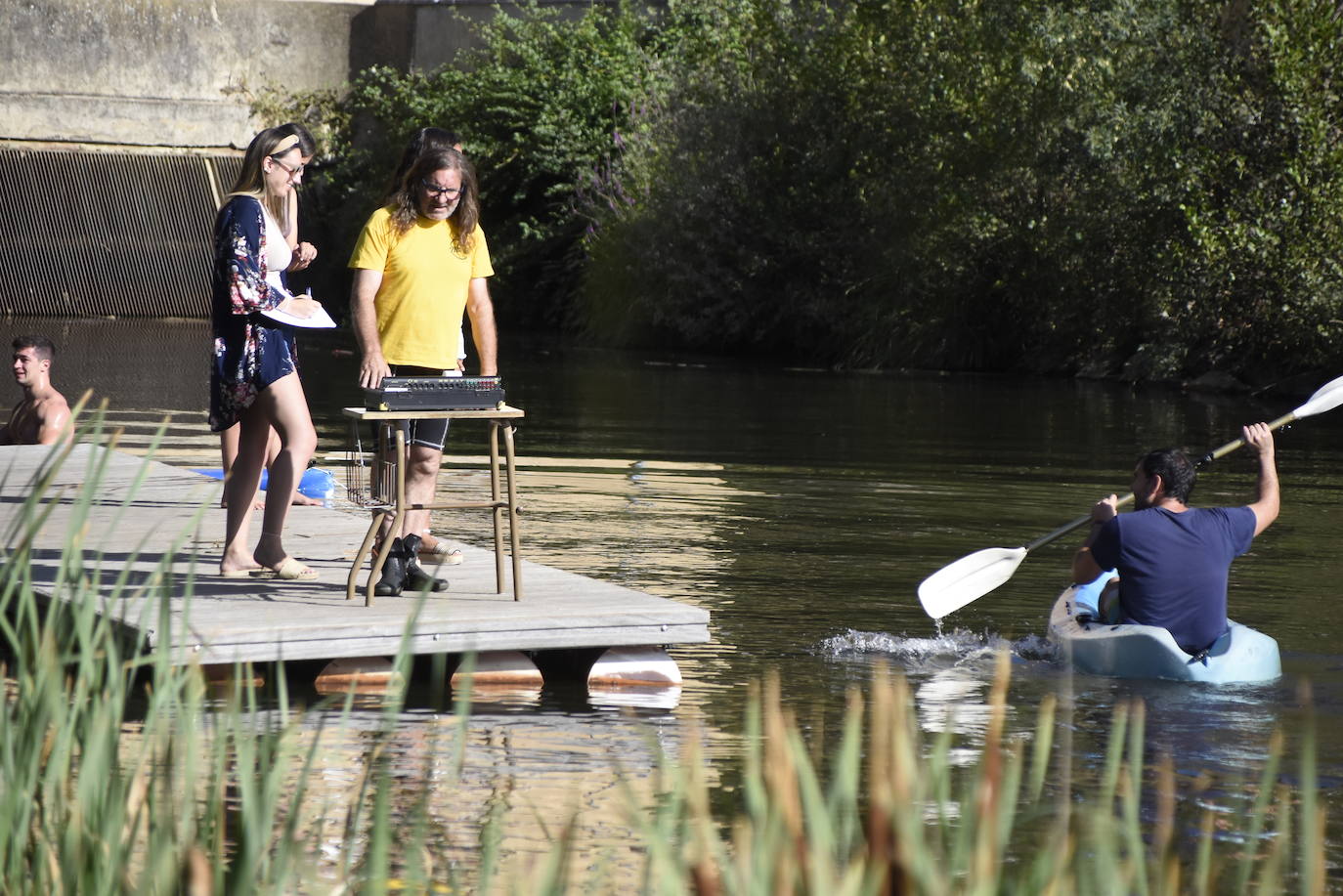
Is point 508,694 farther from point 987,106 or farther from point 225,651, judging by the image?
point 987,106

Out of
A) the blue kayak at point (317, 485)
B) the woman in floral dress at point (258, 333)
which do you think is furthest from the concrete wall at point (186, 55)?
the woman in floral dress at point (258, 333)

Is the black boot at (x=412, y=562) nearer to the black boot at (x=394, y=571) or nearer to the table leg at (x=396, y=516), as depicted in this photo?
the black boot at (x=394, y=571)

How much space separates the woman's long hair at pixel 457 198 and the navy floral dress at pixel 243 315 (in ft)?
1.64

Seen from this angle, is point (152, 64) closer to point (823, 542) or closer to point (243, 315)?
point (823, 542)

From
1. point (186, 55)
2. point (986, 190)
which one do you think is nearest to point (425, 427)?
point (986, 190)

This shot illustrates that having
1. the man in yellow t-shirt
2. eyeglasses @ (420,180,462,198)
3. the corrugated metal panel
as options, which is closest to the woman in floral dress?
the man in yellow t-shirt

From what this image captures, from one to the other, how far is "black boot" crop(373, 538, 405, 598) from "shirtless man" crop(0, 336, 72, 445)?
466 cm

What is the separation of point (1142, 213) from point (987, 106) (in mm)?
2955

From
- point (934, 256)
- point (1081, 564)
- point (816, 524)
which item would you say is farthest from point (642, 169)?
point (1081, 564)

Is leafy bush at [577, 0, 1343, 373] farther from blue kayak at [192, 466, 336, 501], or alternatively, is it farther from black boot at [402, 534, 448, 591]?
black boot at [402, 534, 448, 591]

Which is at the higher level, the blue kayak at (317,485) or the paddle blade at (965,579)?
the paddle blade at (965,579)

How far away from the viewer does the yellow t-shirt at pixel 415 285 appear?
7234 mm

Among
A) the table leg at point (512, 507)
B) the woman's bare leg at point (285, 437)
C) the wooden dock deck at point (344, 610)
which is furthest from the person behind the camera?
the woman's bare leg at point (285, 437)

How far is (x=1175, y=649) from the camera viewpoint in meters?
7.50
